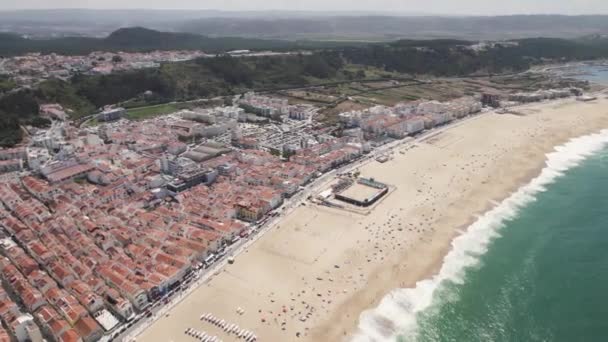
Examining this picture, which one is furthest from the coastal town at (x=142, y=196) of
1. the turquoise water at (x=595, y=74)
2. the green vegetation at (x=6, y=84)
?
the turquoise water at (x=595, y=74)

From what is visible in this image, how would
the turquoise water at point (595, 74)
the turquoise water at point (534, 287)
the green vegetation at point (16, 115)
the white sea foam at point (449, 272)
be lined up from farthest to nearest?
the turquoise water at point (595, 74) → the green vegetation at point (16, 115) → the turquoise water at point (534, 287) → the white sea foam at point (449, 272)

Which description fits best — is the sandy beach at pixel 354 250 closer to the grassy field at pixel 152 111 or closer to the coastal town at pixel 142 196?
the coastal town at pixel 142 196

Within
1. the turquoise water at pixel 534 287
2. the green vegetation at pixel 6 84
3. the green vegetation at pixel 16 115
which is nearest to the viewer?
the turquoise water at pixel 534 287

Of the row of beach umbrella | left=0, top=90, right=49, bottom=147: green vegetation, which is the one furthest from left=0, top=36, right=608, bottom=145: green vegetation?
the row of beach umbrella

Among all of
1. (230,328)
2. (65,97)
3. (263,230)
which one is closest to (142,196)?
(263,230)

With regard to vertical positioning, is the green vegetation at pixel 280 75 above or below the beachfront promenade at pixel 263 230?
above

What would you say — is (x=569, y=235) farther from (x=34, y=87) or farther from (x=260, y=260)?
(x=34, y=87)

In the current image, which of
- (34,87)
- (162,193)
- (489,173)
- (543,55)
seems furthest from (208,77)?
(543,55)

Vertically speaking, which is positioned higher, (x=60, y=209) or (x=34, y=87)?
(x=34, y=87)
